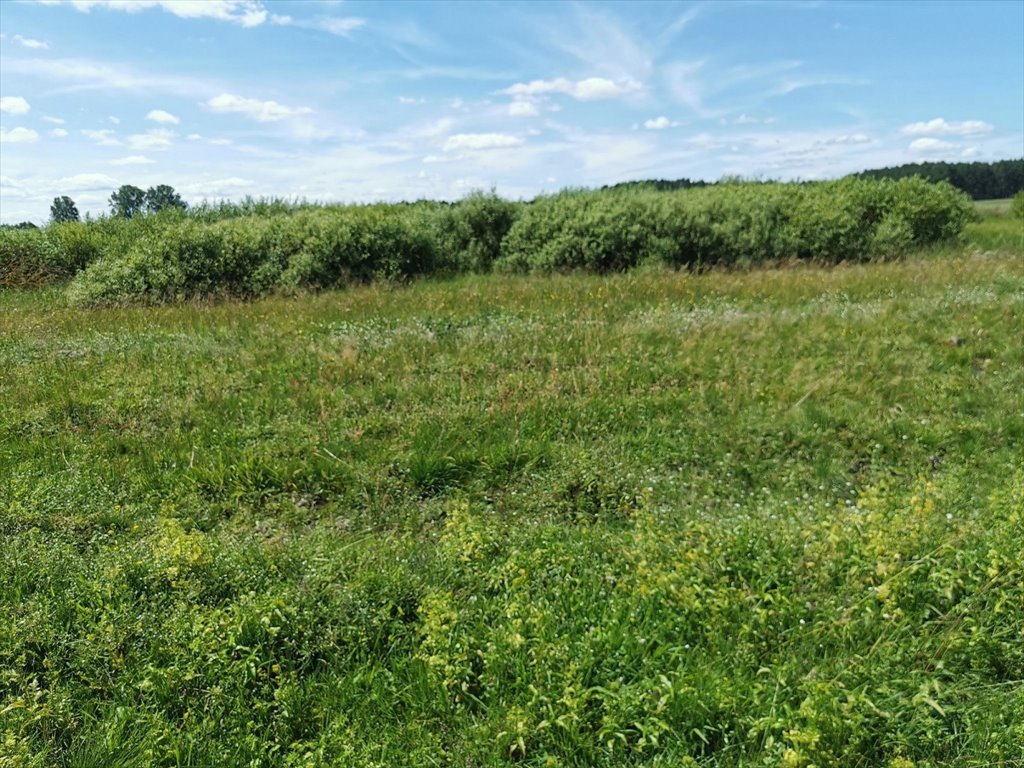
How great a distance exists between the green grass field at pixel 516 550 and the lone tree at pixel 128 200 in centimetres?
945

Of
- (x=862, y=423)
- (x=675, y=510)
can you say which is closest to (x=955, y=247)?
(x=862, y=423)

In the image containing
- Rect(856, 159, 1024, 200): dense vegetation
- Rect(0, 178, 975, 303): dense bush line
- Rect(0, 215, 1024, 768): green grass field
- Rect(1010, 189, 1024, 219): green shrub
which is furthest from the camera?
Rect(856, 159, 1024, 200): dense vegetation

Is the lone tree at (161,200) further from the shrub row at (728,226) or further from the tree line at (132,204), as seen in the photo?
the shrub row at (728,226)

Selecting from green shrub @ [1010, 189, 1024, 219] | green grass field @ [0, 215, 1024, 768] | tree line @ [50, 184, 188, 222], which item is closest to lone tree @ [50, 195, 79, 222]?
tree line @ [50, 184, 188, 222]

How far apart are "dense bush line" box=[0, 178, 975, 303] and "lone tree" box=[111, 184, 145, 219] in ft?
2.37

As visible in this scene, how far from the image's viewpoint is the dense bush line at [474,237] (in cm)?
1267

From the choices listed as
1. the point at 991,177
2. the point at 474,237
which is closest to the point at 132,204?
the point at 474,237

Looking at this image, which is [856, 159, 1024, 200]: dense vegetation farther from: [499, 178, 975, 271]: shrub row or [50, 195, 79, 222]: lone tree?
[50, 195, 79, 222]: lone tree

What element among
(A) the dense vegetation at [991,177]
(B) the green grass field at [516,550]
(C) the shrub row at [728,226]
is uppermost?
(A) the dense vegetation at [991,177]

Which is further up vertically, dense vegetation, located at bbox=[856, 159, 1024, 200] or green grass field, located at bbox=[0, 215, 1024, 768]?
dense vegetation, located at bbox=[856, 159, 1024, 200]

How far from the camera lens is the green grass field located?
290cm

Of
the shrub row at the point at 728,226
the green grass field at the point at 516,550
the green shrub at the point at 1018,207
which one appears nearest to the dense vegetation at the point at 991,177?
the green shrub at the point at 1018,207

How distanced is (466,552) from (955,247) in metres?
17.4

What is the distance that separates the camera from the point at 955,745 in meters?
2.75
